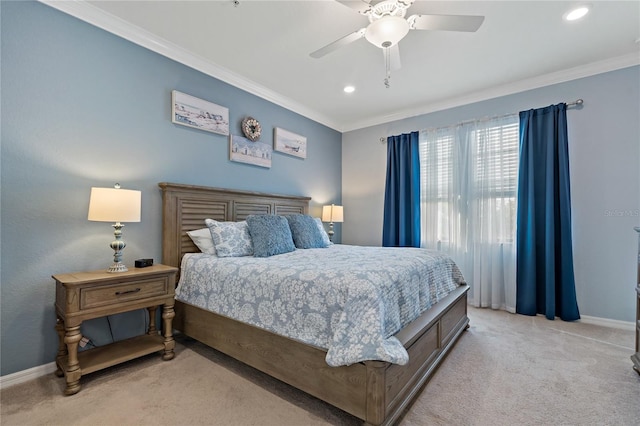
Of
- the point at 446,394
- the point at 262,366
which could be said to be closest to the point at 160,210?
the point at 262,366

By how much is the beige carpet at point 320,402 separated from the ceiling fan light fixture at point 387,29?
2.38m

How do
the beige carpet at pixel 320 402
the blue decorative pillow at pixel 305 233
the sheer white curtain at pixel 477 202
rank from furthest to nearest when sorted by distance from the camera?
the sheer white curtain at pixel 477 202, the blue decorative pillow at pixel 305 233, the beige carpet at pixel 320 402

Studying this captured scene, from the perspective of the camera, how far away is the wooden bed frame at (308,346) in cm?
144

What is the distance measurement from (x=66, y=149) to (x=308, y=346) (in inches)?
91.3

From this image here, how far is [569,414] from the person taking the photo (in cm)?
160

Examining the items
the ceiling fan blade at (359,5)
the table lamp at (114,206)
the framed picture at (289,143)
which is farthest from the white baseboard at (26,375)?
the ceiling fan blade at (359,5)

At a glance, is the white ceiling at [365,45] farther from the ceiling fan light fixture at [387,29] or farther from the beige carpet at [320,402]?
the beige carpet at [320,402]

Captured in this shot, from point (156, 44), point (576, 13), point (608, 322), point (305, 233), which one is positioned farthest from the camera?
point (305, 233)

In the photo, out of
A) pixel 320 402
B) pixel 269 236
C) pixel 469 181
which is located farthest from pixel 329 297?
pixel 469 181

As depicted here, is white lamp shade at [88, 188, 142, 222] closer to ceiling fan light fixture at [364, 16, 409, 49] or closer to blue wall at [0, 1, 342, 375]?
blue wall at [0, 1, 342, 375]

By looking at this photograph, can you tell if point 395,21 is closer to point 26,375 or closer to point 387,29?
point 387,29

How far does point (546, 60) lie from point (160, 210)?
13.9 feet

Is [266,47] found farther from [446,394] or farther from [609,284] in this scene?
[609,284]

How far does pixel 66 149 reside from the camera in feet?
7.02
